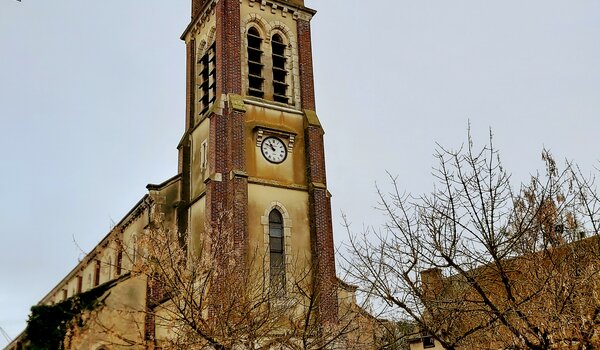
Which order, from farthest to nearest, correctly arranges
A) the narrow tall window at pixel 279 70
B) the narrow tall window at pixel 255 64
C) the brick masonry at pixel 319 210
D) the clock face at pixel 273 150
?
the narrow tall window at pixel 279 70 → the narrow tall window at pixel 255 64 → the clock face at pixel 273 150 → the brick masonry at pixel 319 210

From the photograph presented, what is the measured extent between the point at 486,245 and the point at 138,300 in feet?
44.2

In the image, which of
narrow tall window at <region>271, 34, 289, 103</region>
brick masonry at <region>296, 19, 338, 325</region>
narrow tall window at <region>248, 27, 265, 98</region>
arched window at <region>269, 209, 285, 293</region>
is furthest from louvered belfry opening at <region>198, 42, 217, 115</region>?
arched window at <region>269, 209, 285, 293</region>

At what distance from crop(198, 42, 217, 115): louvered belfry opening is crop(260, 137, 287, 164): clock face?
9.65 feet

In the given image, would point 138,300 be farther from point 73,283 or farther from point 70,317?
point 73,283

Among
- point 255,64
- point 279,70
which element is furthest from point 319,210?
point 255,64

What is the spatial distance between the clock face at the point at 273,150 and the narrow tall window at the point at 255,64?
2131 millimetres

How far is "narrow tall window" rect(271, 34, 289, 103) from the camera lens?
83.8ft

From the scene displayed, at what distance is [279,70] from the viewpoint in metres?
25.9

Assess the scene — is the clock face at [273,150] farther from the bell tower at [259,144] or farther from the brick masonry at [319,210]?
the brick masonry at [319,210]

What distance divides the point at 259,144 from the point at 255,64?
11.7 ft

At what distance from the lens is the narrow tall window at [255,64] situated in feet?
82.2

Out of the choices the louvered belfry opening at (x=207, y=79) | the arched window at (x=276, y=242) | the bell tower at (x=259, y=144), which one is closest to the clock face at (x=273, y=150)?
the bell tower at (x=259, y=144)

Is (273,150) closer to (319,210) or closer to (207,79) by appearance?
(319,210)

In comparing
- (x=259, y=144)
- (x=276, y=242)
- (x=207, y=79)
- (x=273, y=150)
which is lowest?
(x=276, y=242)
